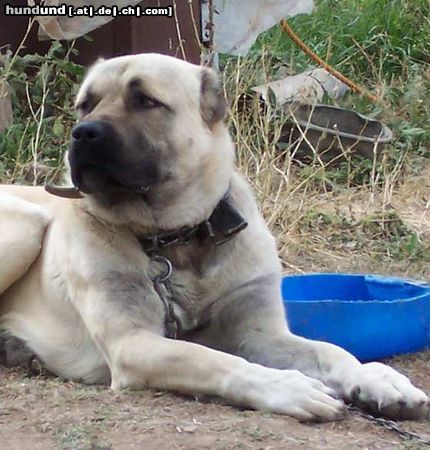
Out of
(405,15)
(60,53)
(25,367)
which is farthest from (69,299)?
(405,15)

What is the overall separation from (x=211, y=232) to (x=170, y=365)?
1.68 ft

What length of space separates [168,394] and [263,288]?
513 mm

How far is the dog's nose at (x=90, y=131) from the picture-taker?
294 cm

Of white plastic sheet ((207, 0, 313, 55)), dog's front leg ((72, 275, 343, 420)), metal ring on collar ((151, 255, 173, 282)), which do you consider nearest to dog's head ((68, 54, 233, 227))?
metal ring on collar ((151, 255, 173, 282))

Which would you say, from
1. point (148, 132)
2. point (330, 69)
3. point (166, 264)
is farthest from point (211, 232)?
point (330, 69)

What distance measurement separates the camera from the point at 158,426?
2.58m

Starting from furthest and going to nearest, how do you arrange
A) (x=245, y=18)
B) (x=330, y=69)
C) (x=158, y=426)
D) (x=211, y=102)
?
(x=330, y=69)
(x=245, y=18)
(x=211, y=102)
(x=158, y=426)

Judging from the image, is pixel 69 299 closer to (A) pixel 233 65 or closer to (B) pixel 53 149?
(B) pixel 53 149

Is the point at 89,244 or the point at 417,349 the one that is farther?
the point at 417,349

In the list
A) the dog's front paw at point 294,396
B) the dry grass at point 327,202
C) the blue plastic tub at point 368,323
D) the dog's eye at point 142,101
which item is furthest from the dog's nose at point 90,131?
the dry grass at point 327,202

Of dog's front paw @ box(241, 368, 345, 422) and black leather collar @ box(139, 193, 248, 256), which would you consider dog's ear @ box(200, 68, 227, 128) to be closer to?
black leather collar @ box(139, 193, 248, 256)

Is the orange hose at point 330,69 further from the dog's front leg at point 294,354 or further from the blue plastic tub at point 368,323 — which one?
the dog's front leg at point 294,354

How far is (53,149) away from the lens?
545 centimetres

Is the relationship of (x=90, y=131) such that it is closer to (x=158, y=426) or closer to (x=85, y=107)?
(x=85, y=107)
